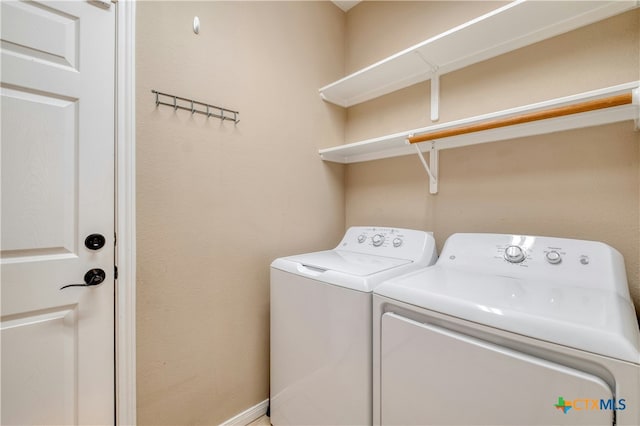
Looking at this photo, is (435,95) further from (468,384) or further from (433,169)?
(468,384)

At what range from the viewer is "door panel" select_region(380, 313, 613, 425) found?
654mm

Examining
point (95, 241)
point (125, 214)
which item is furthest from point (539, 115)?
point (95, 241)

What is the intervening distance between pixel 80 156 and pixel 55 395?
0.93m

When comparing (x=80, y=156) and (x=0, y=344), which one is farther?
(x=80, y=156)

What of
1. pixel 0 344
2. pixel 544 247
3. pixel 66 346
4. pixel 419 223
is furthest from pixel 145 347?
pixel 544 247

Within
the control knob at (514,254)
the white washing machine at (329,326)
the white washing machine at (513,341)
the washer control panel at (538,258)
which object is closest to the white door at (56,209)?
the white washing machine at (329,326)

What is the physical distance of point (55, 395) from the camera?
1051mm

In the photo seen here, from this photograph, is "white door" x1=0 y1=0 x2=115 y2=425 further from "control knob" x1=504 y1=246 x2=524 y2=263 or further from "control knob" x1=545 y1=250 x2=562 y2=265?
"control knob" x1=545 y1=250 x2=562 y2=265

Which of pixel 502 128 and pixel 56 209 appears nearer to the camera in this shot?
pixel 56 209

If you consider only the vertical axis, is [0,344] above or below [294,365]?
above

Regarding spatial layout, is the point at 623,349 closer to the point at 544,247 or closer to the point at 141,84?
the point at 544,247

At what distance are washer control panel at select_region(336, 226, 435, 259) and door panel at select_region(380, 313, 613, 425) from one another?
0.58 meters

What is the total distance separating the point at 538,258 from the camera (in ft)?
3.63

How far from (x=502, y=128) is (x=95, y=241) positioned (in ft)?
6.38
